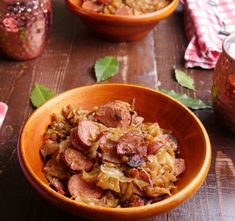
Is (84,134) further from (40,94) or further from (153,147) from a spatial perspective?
(40,94)

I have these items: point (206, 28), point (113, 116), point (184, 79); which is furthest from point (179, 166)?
point (206, 28)

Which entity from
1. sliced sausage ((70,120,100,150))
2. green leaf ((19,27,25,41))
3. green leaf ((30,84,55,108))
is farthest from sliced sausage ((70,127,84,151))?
green leaf ((19,27,25,41))

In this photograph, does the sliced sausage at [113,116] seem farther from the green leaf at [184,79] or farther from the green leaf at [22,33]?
the green leaf at [22,33]

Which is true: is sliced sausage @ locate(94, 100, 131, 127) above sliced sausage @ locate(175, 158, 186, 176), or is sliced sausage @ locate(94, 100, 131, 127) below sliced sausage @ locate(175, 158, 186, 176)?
above

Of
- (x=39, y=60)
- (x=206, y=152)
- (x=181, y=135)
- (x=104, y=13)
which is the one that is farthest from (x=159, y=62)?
(x=206, y=152)

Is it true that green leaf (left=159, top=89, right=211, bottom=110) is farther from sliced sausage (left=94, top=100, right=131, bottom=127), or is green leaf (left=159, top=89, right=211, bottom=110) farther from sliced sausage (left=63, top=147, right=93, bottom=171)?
sliced sausage (left=63, top=147, right=93, bottom=171)

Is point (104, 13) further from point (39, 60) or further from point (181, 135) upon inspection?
point (181, 135)

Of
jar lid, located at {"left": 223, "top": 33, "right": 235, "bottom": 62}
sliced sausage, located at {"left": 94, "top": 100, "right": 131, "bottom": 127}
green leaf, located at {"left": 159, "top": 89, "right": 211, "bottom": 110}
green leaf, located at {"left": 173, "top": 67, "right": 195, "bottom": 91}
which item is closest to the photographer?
sliced sausage, located at {"left": 94, "top": 100, "right": 131, "bottom": 127}
